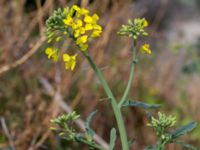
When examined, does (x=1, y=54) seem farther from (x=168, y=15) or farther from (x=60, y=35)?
(x=168, y=15)

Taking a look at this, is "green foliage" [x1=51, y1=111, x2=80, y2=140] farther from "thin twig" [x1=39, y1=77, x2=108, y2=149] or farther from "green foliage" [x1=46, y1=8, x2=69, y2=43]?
"thin twig" [x1=39, y1=77, x2=108, y2=149]

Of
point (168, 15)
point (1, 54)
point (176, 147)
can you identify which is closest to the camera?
point (1, 54)

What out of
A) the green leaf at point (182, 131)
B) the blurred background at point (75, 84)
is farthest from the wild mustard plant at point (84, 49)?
the blurred background at point (75, 84)

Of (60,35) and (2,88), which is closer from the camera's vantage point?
(60,35)

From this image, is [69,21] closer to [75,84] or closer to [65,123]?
[65,123]

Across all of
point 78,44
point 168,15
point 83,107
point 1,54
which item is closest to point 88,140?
point 78,44

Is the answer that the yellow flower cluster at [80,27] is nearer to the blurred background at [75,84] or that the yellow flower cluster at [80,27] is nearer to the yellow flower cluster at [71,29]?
the yellow flower cluster at [71,29]

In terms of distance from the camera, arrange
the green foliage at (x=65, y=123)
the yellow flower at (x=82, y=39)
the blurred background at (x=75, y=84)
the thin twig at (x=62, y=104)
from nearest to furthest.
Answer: the yellow flower at (x=82, y=39), the green foliage at (x=65, y=123), the thin twig at (x=62, y=104), the blurred background at (x=75, y=84)

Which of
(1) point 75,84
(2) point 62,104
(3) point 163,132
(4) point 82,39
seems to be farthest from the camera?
(1) point 75,84

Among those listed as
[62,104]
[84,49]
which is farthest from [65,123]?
[62,104]
